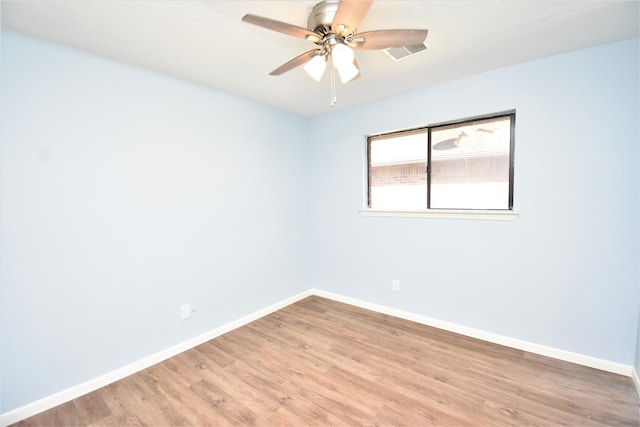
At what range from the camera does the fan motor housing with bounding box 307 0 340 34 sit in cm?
152

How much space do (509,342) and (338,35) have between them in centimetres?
281

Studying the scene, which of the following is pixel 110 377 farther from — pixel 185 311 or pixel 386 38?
pixel 386 38

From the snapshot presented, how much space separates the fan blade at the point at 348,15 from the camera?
1262 millimetres

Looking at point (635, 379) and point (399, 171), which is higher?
point (399, 171)

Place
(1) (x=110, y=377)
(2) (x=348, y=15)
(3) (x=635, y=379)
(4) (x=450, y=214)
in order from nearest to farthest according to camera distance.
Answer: (2) (x=348, y=15) < (3) (x=635, y=379) < (1) (x=110, y=377) < (4) (x=450, y=214)

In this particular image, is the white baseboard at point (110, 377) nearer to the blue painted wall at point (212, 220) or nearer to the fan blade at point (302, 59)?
the blue painted wall at point (212, 220)

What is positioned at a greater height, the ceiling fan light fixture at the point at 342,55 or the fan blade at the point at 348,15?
the fan blade at the point at 348,15

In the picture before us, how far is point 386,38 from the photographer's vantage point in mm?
1519

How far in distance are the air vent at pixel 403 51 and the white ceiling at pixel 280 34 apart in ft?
0.16

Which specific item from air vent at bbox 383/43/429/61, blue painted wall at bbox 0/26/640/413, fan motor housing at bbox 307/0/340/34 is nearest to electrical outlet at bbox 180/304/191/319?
blue painted wall at bbox 0/26/640/413

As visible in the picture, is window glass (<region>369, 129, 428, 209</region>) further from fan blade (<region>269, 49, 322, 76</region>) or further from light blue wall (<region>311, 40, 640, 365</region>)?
fan blade (<region>269, 49, 322, 76</region>)

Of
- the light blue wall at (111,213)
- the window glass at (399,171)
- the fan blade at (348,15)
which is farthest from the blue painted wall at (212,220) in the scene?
the fan blade at (348,15)

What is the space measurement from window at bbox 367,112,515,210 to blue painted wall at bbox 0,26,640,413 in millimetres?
185

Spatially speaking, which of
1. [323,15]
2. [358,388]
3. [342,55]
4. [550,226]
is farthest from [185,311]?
[550,226]
